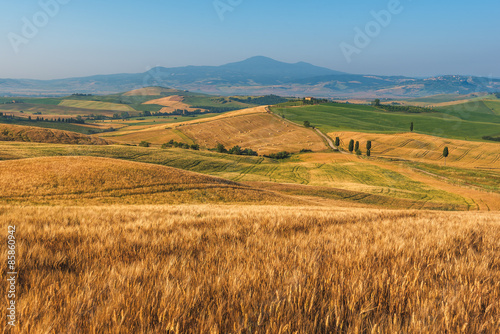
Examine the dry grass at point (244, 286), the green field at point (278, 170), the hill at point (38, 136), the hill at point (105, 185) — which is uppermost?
the dry grass at point (244, 286)

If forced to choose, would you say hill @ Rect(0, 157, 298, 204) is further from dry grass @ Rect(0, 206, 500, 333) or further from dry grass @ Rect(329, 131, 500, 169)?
dry grass @ Rect(329, 131, 500, 169)

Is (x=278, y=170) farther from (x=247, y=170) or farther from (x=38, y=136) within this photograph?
(x=38, y=136)

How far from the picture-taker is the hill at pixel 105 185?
35500 mm

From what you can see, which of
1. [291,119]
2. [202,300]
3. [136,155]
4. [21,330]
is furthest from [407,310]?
[291,119]

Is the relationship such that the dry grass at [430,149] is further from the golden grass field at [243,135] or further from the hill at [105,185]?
the hill at [105,185]

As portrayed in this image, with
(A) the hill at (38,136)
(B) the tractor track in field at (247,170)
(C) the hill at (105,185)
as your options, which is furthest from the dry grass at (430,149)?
(A) the hill at (38,136)

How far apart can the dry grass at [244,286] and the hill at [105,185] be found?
34.5 m

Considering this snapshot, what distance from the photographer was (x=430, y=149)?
132 meters

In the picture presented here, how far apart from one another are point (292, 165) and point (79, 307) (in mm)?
104655

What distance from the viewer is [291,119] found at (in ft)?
650

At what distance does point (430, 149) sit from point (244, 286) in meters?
155

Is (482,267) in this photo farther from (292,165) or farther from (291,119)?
(291,119)

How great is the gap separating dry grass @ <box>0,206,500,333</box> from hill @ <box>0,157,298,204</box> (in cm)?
3450

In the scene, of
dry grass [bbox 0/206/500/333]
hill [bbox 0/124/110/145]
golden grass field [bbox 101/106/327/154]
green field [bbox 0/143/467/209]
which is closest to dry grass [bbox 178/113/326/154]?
→ golden grass field [bbox 101/106/327/154]
